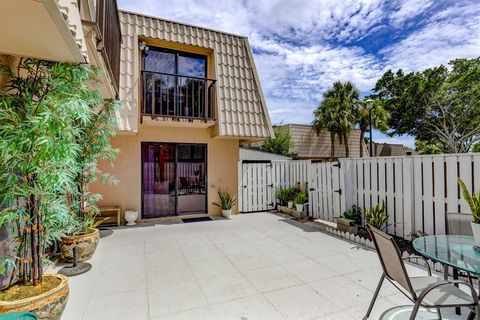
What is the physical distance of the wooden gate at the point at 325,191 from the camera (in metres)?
6.69

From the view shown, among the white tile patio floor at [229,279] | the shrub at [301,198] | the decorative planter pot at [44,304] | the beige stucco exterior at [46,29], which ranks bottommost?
the white tile patio floor at [229,279]

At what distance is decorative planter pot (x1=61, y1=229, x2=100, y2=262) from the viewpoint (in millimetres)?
4098

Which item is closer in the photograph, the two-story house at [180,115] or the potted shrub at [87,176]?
the potted shrub at [87,176]

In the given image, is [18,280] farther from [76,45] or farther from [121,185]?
[121,185]

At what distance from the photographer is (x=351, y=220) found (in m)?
5.76

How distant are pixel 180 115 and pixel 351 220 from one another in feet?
18.3

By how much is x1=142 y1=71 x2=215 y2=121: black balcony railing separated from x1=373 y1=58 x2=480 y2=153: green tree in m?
19.4

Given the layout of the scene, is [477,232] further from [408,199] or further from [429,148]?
[429,148]

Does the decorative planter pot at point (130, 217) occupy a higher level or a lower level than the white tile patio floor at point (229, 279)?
higher

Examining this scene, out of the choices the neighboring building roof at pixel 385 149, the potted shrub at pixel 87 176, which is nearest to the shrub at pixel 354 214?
the potted shrub at pixel 87 176

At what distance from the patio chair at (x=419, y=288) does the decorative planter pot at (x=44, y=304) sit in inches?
123

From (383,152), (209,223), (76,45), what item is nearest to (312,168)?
(209,223)

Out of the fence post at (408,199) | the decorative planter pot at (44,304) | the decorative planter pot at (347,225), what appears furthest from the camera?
the decorative planter pot at (347,225)

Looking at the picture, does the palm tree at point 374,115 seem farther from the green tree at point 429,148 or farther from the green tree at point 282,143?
the green tree at point 429,148
